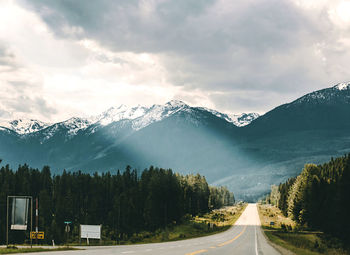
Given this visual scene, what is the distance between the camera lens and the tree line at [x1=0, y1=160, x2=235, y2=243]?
11019 cm

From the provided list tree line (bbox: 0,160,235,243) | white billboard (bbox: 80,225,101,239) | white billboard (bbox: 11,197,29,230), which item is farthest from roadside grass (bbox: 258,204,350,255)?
tree line (bbox: 0,160,235,243)

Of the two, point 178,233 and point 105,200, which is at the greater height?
point 105,200

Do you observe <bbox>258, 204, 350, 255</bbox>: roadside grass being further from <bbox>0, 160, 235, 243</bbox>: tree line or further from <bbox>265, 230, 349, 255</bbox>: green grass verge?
<bbox>0, 160, 235, 243</bbox>: tree line

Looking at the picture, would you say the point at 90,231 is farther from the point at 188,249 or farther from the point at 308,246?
the point at 308,246

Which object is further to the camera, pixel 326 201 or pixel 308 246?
pixel 326 201

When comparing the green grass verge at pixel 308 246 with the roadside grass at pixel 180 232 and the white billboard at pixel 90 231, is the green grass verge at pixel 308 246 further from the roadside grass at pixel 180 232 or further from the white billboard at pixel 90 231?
the white billboard at pixel 90 231

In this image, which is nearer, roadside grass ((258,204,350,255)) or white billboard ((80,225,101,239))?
roadside grass ((258,204,350,255))

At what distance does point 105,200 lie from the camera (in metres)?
134

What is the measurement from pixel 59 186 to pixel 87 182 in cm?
1141

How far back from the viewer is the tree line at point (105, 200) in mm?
110188

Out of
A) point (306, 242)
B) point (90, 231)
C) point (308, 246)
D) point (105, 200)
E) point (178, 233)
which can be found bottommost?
point (178, 233)

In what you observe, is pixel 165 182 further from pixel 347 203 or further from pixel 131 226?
pixel 347 203

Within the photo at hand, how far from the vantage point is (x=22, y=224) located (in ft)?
117

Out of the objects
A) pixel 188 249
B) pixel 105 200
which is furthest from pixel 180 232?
pixel 188 249
